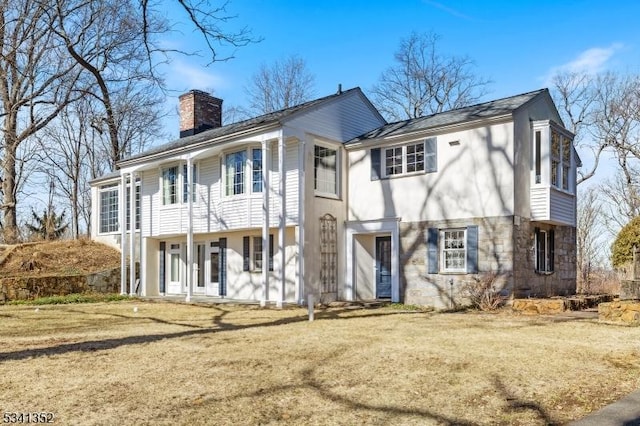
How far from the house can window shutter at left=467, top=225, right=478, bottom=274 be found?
25 millimetres

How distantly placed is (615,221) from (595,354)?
2509 centimetres

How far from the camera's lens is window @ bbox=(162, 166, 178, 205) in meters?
18.3

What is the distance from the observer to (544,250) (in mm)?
14422

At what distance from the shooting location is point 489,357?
22.8 ft

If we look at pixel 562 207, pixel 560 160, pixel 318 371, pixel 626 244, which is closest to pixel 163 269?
pixel 562 207

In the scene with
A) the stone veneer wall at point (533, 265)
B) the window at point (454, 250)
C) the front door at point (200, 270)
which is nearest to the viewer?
the stone veneer wall at point (533, 265)

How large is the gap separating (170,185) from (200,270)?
10.2ft

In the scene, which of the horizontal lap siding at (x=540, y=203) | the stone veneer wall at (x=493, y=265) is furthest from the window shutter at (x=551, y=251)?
the horizontal lap siding at (x=540, y=203)

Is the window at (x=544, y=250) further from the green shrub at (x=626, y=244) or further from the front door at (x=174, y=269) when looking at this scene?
the front door at (x=174, y=269)

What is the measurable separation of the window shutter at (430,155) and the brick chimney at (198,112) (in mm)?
9934

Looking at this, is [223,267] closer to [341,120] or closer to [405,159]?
[341,120]

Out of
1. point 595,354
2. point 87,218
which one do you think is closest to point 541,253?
point 595,354

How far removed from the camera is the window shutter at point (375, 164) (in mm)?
15305

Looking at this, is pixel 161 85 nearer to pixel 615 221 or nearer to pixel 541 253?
pixel 541 253
